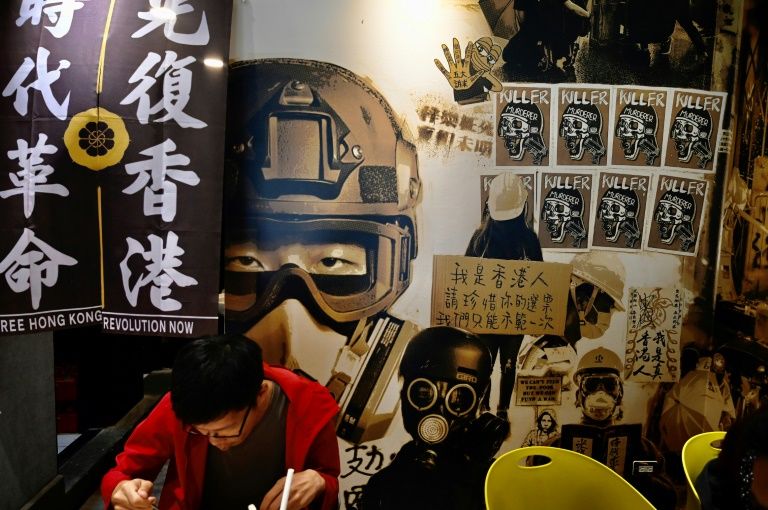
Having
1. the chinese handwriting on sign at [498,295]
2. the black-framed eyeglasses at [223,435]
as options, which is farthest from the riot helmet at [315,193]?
the black-framed eyeglasses at [223,435]

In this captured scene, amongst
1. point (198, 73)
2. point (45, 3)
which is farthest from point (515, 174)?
point (45, 3)

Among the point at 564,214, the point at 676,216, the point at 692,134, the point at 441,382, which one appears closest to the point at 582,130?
the point at 564,214

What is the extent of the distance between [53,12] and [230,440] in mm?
2146

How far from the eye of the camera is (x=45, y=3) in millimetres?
2336

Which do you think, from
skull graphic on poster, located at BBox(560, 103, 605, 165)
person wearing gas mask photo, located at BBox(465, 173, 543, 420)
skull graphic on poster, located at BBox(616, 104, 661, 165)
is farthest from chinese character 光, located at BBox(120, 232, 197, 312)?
skull graphic on poster, located at BBox(616, 104, 661, 165)

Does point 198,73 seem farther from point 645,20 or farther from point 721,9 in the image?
point 721,9

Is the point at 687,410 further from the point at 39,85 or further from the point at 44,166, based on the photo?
the point at 39,85

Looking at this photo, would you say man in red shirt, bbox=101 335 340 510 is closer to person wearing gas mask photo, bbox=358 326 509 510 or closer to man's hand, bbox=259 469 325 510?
man's hand, bbox=259 469 325 510

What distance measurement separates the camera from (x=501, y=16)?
282 centimetres

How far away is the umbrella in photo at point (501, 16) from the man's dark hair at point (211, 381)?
2.26 metres

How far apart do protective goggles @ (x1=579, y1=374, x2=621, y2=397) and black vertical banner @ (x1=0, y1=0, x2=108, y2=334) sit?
285cm

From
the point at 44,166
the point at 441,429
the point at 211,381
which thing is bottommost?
the point at 441,429

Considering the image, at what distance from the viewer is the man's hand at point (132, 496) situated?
178 cm

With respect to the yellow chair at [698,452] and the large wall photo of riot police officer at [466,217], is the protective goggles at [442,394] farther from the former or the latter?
the yellow chair at [698,452]
